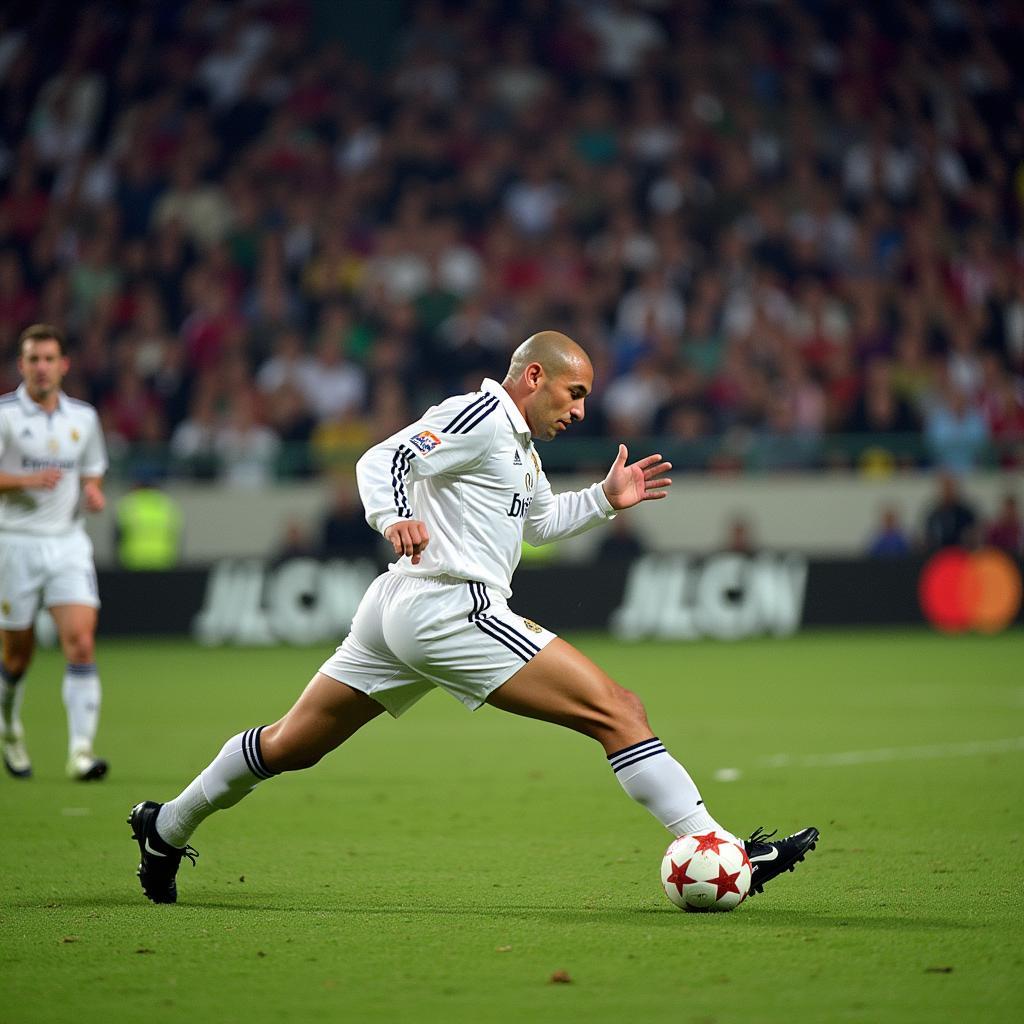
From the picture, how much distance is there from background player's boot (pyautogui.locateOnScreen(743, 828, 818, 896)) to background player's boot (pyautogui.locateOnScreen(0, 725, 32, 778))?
17.1 ft

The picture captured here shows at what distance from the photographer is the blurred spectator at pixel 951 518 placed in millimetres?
20641

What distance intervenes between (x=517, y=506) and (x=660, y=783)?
1062 millimetres

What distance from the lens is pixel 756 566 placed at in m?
20.1

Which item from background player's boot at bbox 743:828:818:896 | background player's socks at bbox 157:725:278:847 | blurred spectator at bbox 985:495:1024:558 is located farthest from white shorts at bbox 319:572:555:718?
blurred spectator at bbox 985:495:1024:558

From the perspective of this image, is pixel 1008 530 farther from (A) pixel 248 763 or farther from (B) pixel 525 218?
(A) pixel 248 763

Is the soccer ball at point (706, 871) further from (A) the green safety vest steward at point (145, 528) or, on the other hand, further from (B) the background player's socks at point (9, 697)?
(A) the green safety vest steward at point (145, 528)

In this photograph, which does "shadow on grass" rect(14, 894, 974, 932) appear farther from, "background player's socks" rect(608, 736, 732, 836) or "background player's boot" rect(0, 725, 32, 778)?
"background player's boot" rect(0, 725, 32, 778)

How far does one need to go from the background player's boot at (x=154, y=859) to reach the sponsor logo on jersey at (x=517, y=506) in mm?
1642

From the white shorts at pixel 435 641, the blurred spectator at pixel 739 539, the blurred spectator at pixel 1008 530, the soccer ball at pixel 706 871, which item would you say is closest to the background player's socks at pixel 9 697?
the white shorts at pixel 435 641

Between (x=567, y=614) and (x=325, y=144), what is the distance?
7.91m

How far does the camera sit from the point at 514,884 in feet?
21.3

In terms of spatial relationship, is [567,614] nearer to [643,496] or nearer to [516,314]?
[516,314]

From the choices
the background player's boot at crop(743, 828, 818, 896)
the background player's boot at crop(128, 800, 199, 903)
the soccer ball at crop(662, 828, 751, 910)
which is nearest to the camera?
the soccer ball at crop(662, 828, 751, 910)

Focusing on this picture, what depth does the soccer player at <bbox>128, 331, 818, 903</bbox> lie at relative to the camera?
5742 millimetres
